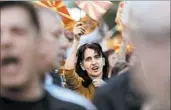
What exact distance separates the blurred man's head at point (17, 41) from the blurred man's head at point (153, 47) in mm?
320

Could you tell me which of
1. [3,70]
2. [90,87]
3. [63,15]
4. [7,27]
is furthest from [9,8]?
[63,15]

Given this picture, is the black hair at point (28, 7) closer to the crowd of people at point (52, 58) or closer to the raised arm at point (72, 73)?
the crowd of people at point (52, 58)

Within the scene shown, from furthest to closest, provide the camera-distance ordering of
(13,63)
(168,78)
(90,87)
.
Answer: (90,87), (13,63), (168,78)

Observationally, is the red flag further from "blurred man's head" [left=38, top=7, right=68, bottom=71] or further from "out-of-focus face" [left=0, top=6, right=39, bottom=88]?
"out-of-focus face" [left=0, top=6, right=39, bottom=88]

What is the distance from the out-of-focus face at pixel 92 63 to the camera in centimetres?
374

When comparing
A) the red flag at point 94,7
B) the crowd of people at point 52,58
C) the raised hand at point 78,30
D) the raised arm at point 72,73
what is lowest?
the raised arm at point 72,73

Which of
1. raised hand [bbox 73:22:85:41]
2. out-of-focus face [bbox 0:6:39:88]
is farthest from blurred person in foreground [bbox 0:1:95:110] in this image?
raised hand [bbox 73:22:85:41]

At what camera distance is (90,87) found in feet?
11.6

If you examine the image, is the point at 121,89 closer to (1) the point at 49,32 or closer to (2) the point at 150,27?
(1) the point at 49,32

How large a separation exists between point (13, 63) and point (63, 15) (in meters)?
2.90

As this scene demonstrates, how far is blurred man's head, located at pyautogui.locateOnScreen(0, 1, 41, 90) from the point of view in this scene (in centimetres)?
133

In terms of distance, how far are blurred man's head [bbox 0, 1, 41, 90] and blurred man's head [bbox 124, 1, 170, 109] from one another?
12.6 inches

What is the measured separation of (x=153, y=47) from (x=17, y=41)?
0.39m

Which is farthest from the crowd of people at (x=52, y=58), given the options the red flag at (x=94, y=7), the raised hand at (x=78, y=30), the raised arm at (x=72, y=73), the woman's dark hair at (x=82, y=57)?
the red flag at (x=94, y=7)
